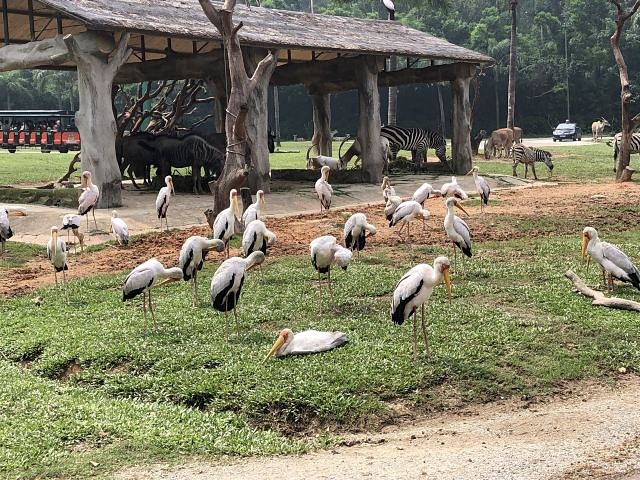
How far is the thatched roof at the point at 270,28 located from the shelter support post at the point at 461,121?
2.04 ft

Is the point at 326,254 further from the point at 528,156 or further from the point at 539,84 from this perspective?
the point at 539,84

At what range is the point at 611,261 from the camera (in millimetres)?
9406

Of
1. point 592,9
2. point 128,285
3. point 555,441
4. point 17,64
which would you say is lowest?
point 555,441

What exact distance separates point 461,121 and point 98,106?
38.4ft

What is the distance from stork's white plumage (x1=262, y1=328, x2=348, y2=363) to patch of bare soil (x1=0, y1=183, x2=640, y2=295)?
14.7ft

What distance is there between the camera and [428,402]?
684 centimetres

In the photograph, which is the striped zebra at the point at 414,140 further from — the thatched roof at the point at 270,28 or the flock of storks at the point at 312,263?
the flock of storks at the point at 312,263

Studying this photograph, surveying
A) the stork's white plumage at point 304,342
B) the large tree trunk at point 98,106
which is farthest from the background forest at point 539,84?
the stork's white plumage at point 304,342

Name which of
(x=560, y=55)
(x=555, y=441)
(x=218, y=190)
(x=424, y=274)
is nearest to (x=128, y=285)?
(x=424, y=274)

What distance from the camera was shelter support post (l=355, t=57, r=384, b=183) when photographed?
22500mm

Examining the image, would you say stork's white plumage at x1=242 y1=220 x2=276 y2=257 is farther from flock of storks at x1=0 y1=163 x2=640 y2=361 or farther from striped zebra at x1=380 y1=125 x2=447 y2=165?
striped zebra at x1=380 y1=125 x2=447 y2=165

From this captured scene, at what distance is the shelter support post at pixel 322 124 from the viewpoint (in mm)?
27922

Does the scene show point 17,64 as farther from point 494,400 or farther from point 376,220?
point 494,400

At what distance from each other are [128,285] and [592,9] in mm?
58152
